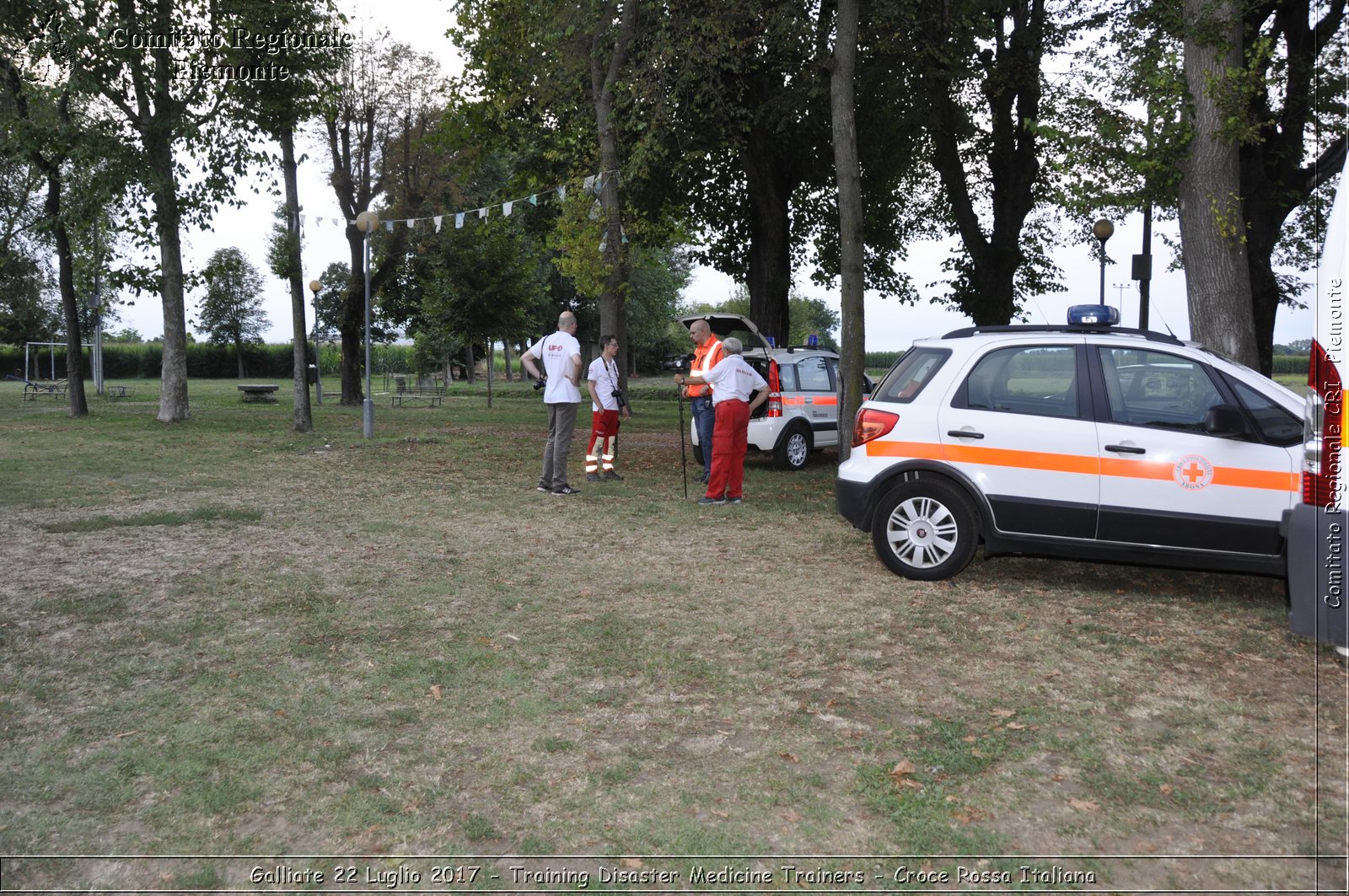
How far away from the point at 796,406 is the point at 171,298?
15.1 meters

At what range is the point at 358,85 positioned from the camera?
108 feet

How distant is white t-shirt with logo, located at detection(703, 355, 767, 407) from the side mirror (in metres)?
5.42

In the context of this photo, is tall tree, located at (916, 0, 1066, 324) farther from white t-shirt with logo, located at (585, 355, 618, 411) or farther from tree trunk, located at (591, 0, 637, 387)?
white t-shirt with logo, located at (585, 355, 618, 411)

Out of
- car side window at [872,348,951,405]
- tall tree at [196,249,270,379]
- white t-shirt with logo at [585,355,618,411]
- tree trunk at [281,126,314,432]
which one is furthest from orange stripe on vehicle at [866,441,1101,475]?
tall tree at [196,249,270,379]

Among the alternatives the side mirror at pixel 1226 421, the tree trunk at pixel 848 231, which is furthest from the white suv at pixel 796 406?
the side mirror at pixel 1226 421

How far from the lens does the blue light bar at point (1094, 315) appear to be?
7625 millimetres

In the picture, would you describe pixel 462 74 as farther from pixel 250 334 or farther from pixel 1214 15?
pixel 250 334

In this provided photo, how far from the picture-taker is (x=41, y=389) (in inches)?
1422

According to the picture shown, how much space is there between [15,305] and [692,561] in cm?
5371

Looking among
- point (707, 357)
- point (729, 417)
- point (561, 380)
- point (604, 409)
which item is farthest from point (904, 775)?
point (604, 409)

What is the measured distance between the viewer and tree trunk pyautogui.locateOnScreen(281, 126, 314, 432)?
1992 cm

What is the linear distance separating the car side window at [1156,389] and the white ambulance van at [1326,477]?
60.5 inches

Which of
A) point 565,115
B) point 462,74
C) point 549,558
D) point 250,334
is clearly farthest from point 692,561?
point 250,334

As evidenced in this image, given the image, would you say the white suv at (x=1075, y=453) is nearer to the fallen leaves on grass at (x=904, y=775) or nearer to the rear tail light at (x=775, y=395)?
the fallen leaves on grass at (x=904, y=775)
